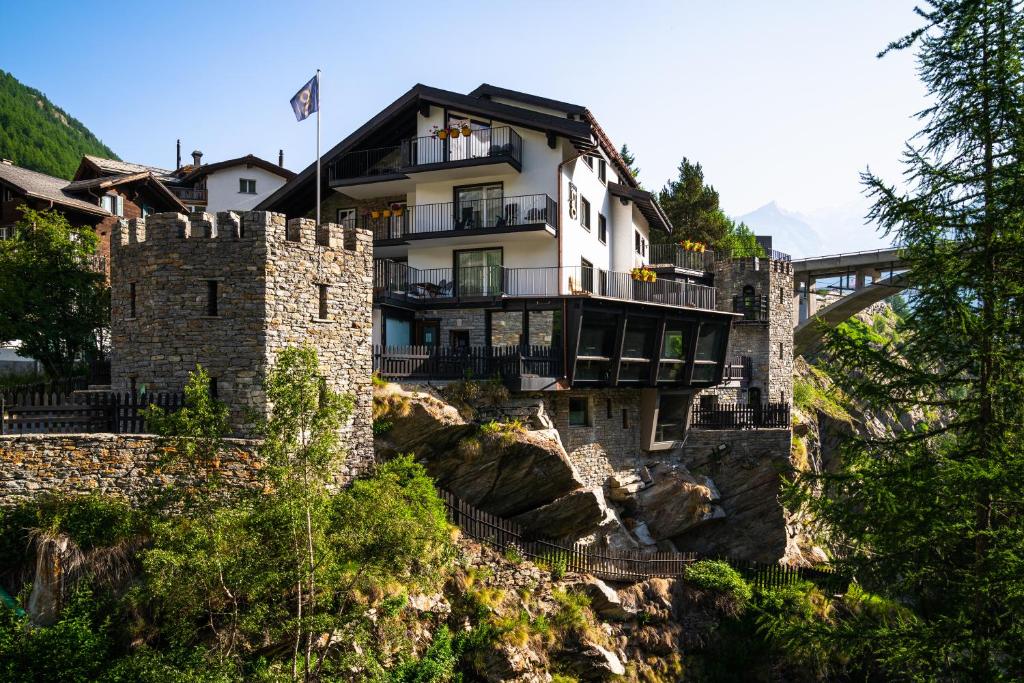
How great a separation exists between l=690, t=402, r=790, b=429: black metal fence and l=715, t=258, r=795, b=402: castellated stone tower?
103 inches

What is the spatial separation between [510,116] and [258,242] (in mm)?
12515

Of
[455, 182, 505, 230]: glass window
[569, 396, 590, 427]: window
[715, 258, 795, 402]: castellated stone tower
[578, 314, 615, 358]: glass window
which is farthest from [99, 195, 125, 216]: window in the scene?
[715, 258, 795, 402]: castellated stone tower

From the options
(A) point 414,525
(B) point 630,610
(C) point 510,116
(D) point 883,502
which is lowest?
(B) point 630,610

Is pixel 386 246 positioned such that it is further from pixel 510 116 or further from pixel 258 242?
pixel 258 242

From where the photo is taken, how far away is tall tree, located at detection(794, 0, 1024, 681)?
37.2ft

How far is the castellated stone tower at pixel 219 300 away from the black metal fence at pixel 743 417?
17.0 m

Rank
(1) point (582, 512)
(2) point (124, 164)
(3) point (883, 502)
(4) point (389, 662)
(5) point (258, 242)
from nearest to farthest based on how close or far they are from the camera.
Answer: (3) point (883, 502)
(4) point (389, 662)
(5) point (258, 242)
(1) point (582, 512)
(2) point (124, 164)

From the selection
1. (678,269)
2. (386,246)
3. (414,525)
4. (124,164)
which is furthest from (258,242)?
(124,164)

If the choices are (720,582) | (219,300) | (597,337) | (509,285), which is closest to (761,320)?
(597,337)

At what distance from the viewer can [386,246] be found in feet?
96.8

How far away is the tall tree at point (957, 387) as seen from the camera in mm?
11352

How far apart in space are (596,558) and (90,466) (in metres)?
14.1

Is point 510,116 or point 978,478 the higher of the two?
point 510,116

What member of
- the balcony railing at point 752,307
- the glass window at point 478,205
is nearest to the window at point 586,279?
the glass window at point 478,205
